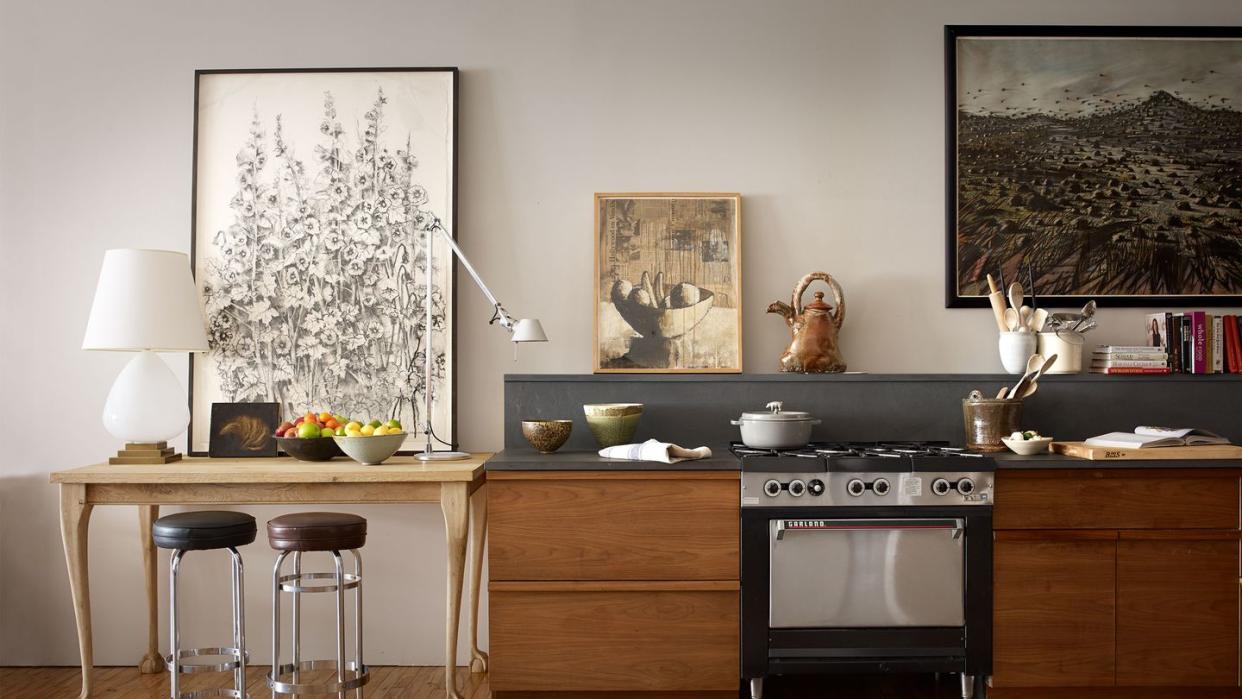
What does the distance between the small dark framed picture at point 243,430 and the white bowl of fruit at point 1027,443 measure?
2.73 meters

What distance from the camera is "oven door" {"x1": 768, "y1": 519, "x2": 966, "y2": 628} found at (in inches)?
113

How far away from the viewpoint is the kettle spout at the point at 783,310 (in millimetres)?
3455

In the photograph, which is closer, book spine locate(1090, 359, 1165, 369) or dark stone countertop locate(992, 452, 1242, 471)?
dark stone countertop locate(992, 452, 1242, 471)

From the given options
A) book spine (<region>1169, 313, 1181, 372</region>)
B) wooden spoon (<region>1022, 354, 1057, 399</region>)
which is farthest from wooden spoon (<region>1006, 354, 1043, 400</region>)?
book spine (<region>1169, 313, 1181, 372</region>)

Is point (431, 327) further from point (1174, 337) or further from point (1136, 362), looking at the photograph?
point (1174, 337)

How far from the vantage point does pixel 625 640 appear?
2916 millimetres

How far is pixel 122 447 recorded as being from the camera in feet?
11.8

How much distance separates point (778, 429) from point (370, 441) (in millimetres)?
1441

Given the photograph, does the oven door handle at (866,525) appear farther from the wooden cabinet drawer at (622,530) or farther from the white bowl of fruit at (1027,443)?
the white bowl of fruit at (1027,443)

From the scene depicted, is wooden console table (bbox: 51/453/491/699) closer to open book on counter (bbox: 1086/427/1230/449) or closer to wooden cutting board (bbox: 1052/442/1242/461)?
wooden cutting board (bbox: 1052/442/1242/461)

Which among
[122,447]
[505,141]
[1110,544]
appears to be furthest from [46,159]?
[1110,544]

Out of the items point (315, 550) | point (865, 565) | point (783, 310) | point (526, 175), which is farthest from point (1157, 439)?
point (315, 550)

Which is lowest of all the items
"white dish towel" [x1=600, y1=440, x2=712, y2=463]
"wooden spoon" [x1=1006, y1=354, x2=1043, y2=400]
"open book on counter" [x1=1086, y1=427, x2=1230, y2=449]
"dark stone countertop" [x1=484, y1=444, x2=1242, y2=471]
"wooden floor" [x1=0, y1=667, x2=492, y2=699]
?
"wooden floor" [x1=0, y1=667, x2=492, y2=699]

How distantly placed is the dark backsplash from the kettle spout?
0.75 ft
